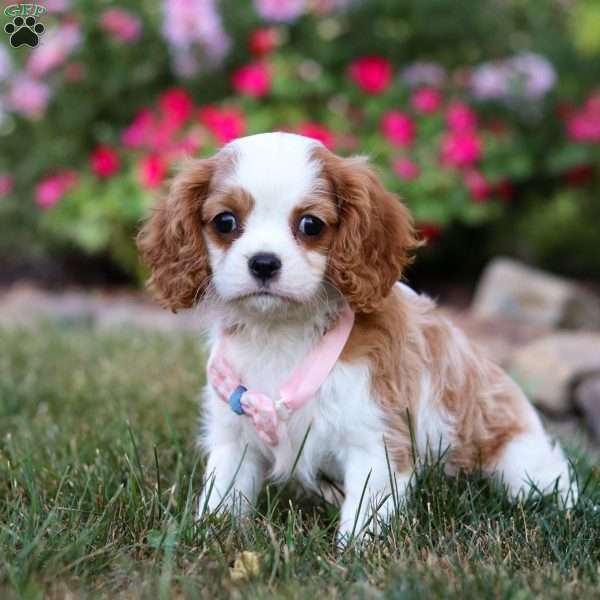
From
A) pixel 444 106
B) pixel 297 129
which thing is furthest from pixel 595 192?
pixel 297 129

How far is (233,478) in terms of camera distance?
315cm

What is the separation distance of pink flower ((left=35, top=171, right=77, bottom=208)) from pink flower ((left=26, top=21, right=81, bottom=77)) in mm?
982

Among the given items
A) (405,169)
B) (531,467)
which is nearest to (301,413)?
(531,467)

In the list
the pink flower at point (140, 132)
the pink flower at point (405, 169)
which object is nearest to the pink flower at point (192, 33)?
the pink flower at point (140, 132)

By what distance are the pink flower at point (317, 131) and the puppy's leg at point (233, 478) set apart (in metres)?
4.07

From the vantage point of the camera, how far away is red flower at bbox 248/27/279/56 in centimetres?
796

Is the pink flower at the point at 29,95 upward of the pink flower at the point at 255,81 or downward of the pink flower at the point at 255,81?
downward

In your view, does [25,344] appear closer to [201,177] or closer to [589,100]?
[201,177]

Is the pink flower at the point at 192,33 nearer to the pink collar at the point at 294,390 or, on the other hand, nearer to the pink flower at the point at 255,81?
the pink flower at the point at 255,81

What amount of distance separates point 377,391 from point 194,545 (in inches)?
30.7

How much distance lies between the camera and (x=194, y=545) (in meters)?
2.78

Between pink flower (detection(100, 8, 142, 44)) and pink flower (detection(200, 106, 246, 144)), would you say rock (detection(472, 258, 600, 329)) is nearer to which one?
pink flower (detection(200, 106, 246, 144))

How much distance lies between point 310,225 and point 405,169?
478 centimetres

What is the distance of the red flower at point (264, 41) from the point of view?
796 cm
